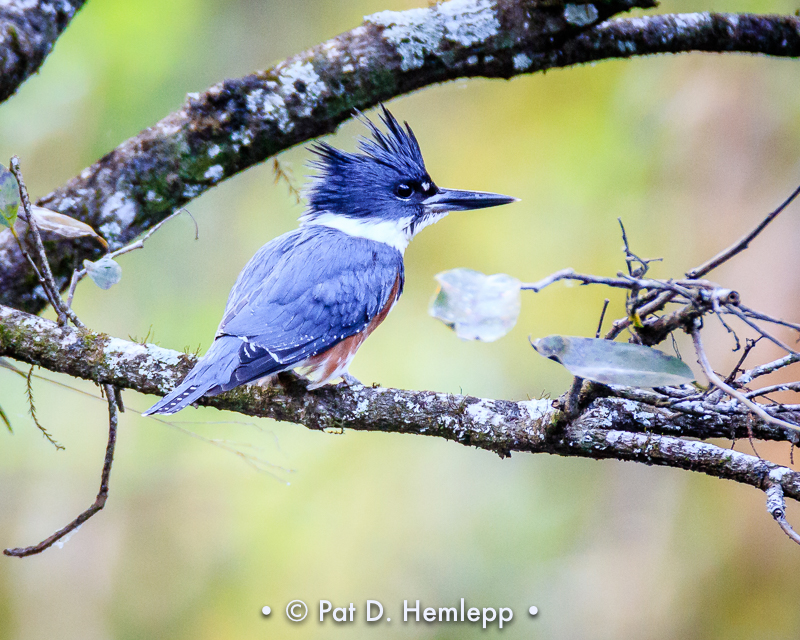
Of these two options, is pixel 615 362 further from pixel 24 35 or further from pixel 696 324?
pixel 24 35

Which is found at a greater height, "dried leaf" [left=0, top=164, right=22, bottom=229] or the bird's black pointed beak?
"dried leaf" [left=0, top=164, right=22, bottom=229]

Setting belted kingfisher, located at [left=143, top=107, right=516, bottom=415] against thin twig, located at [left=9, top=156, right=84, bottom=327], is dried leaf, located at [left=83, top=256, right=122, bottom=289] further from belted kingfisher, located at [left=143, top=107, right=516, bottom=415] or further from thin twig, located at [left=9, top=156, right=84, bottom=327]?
belted kingfisher, located at [left=143, top=107, right=516, bottom=415]

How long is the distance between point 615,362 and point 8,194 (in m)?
1.51

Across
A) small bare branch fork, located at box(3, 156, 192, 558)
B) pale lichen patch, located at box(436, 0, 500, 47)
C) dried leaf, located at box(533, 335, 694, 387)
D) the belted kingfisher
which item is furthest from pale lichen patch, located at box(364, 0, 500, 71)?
dried leaf, located at box(533, 335, 694, 387)

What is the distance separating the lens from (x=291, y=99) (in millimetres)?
2342

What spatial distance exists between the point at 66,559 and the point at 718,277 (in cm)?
459

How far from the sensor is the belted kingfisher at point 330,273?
204cm

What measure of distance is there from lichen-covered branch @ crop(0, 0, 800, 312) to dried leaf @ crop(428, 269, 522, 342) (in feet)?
4.58

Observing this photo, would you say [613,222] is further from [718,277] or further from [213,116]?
[213,116]

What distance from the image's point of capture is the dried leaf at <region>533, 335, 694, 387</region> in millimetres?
1160

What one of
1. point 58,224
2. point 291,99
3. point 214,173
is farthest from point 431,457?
point 58,224

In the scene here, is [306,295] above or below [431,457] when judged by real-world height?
above

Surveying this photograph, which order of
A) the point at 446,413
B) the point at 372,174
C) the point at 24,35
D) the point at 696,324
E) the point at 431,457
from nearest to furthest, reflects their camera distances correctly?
the point at 696,324, the point at 446,413, the point at 24,35, the point at 372,174, the point at 431,457

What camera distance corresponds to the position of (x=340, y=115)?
7.88ft
